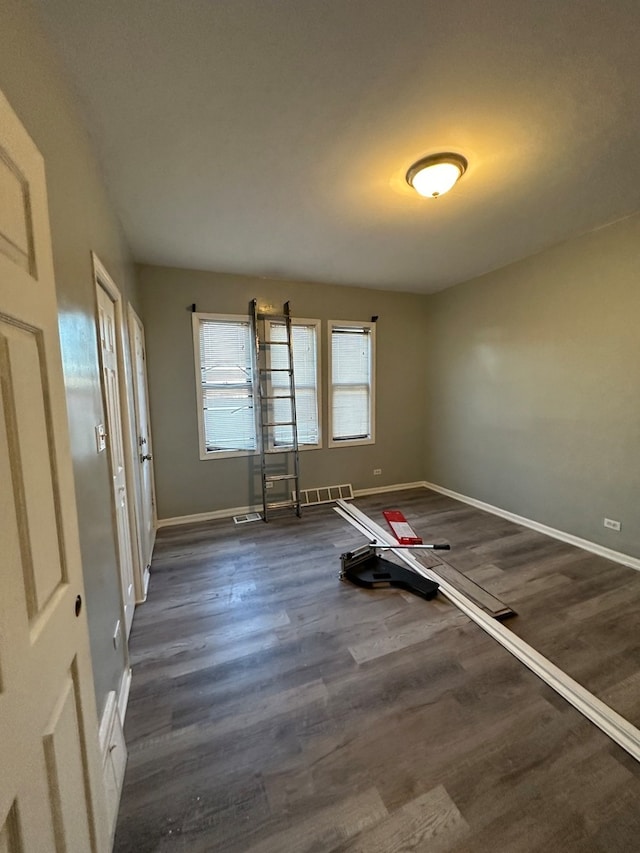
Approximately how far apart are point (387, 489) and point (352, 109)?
3892 mm

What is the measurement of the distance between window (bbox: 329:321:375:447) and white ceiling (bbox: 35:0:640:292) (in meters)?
1.58

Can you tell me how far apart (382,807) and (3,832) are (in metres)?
1.20

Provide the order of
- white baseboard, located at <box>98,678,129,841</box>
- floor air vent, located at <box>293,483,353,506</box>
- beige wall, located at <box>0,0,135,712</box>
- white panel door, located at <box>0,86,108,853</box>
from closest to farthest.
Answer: white panel door, located at <box>0,86,108,853</box> → beige wall, located at <box>0,0,135,712</box> → white baseboard, located at <box>98,678,129,841</box> → floor air vent, located at <box>293,483,353,506</box>

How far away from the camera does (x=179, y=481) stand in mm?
3545

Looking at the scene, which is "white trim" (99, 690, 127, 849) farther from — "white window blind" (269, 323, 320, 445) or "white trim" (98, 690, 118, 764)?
"white window blind" (269, 323, 320, 445)

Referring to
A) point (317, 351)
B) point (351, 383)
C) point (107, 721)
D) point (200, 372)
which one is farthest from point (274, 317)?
point (107, 721)

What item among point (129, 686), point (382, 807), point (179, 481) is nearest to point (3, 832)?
point (382, 807)

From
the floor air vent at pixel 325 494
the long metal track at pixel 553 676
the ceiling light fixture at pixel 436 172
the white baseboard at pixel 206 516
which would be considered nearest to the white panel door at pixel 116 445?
the white baseboard at pixel 206 516

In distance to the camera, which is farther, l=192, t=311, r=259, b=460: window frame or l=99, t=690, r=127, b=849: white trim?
l=192, t=311, r=259, b=460: window frame

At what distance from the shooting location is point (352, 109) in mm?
1497

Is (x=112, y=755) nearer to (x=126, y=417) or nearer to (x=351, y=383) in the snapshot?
(x=126, y=417)

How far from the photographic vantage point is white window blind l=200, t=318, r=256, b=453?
11.7 feet

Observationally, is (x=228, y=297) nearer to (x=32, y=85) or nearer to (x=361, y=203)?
(x=361, y=203)

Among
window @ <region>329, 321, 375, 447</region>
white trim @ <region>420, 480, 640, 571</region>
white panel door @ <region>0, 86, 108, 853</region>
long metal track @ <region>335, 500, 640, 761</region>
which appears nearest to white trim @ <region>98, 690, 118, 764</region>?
white panel door @ <region>0, 86, 108, 853</region>
